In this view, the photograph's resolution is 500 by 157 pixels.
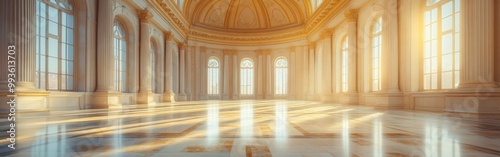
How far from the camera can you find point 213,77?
32.0 m

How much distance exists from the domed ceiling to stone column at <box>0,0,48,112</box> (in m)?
20.9

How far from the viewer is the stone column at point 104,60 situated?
42.2ft

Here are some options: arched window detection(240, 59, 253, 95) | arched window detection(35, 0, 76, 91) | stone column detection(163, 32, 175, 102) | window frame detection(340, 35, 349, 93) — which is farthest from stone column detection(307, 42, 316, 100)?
arched window detection(35, 0, 76, 91)

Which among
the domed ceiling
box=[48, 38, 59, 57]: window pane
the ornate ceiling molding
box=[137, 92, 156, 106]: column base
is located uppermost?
the domed ceiling

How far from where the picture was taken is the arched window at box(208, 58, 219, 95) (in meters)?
31.8

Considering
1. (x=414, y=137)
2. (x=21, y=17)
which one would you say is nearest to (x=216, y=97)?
(x=21, y=17)

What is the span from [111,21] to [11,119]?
753 centimetres

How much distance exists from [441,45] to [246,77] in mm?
23240

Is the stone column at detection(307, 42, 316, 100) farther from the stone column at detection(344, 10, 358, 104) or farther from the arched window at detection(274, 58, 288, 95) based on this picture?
the stone column at detection(344, 10, 358, 104)

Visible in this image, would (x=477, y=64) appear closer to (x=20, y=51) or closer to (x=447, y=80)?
(x=447, y=80)

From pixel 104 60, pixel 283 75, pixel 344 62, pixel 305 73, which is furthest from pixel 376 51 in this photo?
pixel 283 75

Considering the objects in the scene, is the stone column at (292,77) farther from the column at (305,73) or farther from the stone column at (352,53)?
the stone column at (352,53)

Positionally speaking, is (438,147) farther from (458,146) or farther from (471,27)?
(471,27)

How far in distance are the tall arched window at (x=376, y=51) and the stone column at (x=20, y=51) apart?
49.6ft
